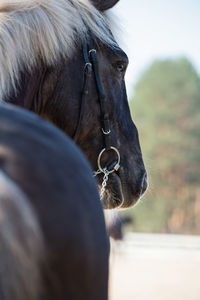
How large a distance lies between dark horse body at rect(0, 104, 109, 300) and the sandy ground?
874cm

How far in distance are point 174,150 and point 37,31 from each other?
42.3 metres

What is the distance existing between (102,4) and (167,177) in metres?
42.2

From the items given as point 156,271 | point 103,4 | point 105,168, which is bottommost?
point 156,271

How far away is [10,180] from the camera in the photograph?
1378mm

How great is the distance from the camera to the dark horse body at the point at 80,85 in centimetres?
270

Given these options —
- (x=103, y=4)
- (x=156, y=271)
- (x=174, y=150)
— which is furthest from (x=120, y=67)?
(x=174, y=150)

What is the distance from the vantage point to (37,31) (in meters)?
2.71

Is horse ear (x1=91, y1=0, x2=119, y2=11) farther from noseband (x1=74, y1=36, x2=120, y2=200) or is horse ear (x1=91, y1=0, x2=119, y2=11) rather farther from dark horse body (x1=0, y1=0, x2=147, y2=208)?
noseband (x1=74, y1=36, x2=120, y2=200)

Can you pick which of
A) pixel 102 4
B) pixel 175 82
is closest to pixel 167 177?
pixel 175 82

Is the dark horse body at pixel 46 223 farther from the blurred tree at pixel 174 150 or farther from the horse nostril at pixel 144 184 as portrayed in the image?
the blurred tree at pixel 174 150

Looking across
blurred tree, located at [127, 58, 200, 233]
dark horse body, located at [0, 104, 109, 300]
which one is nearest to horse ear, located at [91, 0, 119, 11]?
dark horse body, located at [0, 104, 109, 300]

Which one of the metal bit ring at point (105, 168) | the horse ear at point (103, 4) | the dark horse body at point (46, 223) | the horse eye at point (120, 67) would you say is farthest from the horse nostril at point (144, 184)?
the dark horse body at point (46, 223)

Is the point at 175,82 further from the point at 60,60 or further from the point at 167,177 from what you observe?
the point at 60,60

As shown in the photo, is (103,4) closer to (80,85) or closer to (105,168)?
(80,85)
